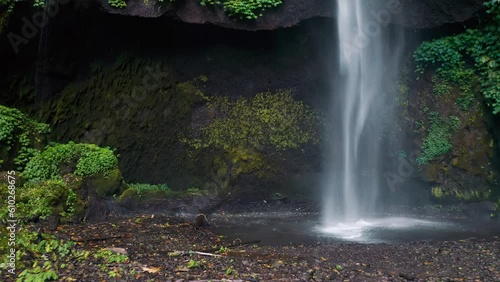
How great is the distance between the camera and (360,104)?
36.7 feet

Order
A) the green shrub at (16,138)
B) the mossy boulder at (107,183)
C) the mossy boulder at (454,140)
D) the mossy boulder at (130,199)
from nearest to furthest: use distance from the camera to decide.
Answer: the green shrub at (16,138) → the mossy boulder at (107,183) → the mossy boulder at (130,199) → the mossy boulder at (454,140)

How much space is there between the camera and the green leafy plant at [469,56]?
9.87 meters

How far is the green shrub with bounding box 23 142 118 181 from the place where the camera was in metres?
8.43

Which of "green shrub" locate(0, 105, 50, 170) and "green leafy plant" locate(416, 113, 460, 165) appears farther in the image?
"green leafy plant" locate(416, 113, 460, 165)

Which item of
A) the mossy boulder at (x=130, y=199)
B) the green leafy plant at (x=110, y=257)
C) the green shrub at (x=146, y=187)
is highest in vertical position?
the green shrub at (x=146, y=187)

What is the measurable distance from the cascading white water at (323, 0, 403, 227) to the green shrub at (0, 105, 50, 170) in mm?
6358

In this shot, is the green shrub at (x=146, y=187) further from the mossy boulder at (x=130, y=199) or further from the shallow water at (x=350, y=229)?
the shallow water at (x=350, y=229)

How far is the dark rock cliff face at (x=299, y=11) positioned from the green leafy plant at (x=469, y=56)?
0.44 m

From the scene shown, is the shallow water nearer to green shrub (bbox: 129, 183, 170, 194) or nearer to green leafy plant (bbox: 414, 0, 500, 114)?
green shrub (bbox: 129, 183, 170, 194)

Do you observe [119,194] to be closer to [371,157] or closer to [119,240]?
[119,240]

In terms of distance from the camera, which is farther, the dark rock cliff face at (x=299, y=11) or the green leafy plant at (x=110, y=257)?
the dark rock cliff face at (x=299, y=11)

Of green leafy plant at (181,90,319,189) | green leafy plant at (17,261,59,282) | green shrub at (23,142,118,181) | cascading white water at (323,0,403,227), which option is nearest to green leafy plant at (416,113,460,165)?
cascading white water at (323,0,403,227)

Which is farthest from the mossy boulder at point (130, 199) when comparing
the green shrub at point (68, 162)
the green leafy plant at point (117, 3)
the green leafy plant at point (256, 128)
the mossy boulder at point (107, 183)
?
the green leafy plant at point (117, 3)

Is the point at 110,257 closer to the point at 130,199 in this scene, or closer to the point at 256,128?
the point at 130,199
